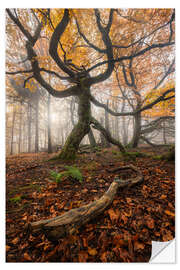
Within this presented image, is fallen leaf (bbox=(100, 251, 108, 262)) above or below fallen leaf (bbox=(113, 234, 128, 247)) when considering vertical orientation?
below

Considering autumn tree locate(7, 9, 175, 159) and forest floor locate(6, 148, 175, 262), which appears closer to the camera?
forest floor locate(6, 148, 175, 262)

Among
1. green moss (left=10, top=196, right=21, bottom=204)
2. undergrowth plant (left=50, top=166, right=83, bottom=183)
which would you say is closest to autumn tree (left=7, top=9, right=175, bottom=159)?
undergrowth plant (left=50, top=166, right=83, bottom=183)

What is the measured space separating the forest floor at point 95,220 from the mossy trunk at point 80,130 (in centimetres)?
193

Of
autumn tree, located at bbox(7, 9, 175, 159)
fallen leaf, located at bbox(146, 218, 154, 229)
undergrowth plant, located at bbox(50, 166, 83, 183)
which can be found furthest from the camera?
autumn tree, located at bbox(7, 9, 175, 159)

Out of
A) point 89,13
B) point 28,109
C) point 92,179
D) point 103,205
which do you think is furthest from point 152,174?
point 28,109

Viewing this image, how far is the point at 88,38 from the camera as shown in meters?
3.89

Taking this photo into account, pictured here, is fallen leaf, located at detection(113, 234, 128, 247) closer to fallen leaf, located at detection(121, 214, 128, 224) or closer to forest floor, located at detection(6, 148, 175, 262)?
forest floor, located at detection(6, 148, 175, 262)

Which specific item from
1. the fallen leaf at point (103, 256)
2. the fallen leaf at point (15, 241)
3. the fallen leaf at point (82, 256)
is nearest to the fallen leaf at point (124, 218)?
the fallen leaf at point (103, 256)

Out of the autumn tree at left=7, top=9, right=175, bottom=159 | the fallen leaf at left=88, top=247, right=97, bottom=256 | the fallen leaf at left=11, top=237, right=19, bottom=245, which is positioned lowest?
the fallen leaf at left=11, top=237, right=19, bottom=245

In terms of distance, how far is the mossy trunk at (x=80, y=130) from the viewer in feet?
14.2

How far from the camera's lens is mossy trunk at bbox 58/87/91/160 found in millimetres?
4319

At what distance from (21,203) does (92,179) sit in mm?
1580

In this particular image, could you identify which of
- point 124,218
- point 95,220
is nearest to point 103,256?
point 95,220

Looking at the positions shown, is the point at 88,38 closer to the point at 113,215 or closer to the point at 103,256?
the point at 113,215
